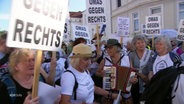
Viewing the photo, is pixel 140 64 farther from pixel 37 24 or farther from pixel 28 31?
pixel 28 31

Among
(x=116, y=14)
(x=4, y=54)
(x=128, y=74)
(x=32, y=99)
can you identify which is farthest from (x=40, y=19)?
(x=116, y=14)

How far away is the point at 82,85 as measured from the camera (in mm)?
4000

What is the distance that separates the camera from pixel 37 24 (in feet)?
8.36

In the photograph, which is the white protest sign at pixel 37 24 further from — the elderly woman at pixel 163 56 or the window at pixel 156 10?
the window at pixel 156 10

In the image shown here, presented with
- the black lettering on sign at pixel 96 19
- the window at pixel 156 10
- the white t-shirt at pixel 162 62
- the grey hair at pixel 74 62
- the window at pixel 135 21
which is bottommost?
the white t-shirt at pixel 162 62

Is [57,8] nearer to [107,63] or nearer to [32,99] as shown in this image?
[32,99]

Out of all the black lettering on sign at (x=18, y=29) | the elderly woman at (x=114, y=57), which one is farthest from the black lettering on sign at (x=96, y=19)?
the black lettering on sign at (x=18, y=29)

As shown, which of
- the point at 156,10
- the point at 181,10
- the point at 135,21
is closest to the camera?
the point at 181,10

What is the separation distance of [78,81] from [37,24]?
157cm

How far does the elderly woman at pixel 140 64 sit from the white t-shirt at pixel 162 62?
332mm

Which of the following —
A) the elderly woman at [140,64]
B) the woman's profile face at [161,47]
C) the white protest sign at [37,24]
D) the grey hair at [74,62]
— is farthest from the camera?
the elderly woman at [140,64]

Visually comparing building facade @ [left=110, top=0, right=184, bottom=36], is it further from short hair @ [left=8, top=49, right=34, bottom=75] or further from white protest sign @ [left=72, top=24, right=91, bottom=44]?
short hair @ [left=8, top=49, right=34, bottom=75]

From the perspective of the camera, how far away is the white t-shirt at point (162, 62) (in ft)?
18.6

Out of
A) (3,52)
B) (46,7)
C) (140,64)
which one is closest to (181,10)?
(140,64)
